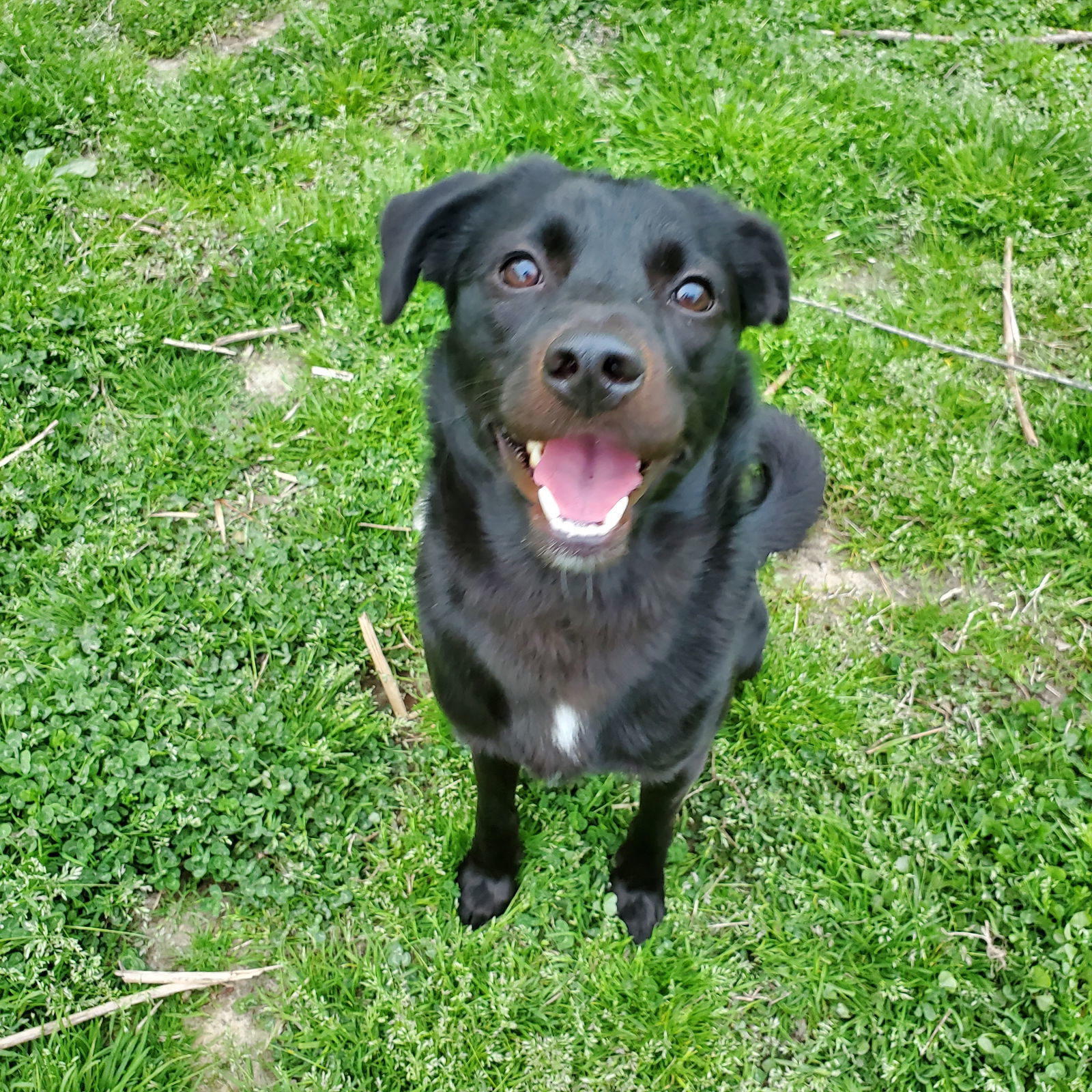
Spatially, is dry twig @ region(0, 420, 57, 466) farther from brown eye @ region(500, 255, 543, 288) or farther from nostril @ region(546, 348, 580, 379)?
nostril @ region(546, 348, 580, 379)

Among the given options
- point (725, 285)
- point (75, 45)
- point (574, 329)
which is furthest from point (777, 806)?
point (75, 45)

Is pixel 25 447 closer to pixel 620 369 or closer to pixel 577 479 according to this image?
pixel 577 479

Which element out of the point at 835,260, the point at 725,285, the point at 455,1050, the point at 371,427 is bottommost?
the point at 455,1050

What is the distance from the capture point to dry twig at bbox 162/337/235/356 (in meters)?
3.31

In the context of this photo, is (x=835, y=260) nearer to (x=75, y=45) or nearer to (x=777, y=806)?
(x=777, y=806)

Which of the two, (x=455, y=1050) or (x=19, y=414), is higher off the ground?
(x=19, y=414)

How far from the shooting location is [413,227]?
5.89 feet

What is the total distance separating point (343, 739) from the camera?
8.82 feet

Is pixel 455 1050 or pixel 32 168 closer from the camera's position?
pixel 455 1050

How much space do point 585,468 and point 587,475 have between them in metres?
0.01

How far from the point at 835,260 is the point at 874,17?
142 centimetres

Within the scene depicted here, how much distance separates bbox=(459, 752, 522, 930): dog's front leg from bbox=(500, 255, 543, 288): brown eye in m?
1.17

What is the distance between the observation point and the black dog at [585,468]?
1.64m

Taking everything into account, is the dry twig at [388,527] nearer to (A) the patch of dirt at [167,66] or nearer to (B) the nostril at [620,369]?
(B) the nostril at [620,369]
